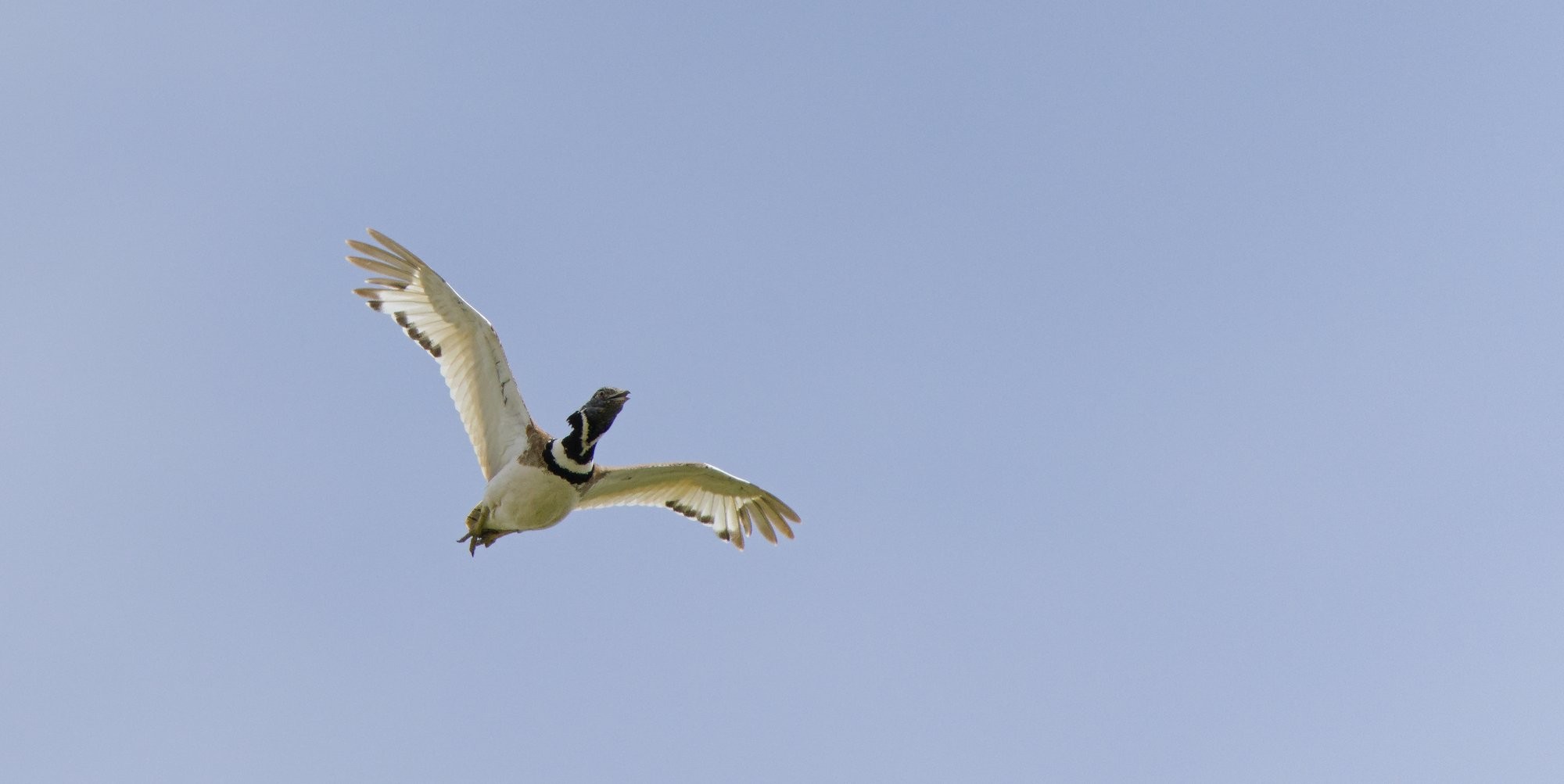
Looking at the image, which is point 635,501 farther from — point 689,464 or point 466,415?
point 466,415

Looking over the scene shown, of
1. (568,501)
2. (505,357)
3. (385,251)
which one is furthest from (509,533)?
(385,251)

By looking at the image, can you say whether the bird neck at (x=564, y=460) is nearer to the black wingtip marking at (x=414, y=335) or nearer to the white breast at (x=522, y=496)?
the white breast at (x=522, y=496)

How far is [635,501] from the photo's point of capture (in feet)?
85.7

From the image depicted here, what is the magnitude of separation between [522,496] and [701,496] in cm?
375

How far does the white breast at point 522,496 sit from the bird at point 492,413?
1cm

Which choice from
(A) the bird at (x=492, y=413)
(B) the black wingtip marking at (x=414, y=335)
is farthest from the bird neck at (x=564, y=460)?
(B) the black wingtip marking at (x=414, y=335)

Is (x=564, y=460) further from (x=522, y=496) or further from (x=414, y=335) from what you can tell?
(x=414, y=335)

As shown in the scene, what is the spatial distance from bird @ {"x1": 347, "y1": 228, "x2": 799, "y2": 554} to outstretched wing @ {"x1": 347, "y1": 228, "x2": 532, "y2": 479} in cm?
1

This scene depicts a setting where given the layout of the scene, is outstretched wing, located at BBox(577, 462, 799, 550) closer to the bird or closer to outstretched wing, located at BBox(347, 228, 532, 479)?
the bird

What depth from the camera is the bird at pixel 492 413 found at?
2359 cm

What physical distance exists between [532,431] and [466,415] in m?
0.99

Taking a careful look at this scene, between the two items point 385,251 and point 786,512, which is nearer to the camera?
point 385,251

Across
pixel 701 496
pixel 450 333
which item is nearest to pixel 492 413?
pixel 450 333

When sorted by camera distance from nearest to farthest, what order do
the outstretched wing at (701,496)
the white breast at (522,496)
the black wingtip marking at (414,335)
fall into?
the white breast at (522,496) < the black wingtip marking at (414,335) < the outstretched wing at (701,496)
